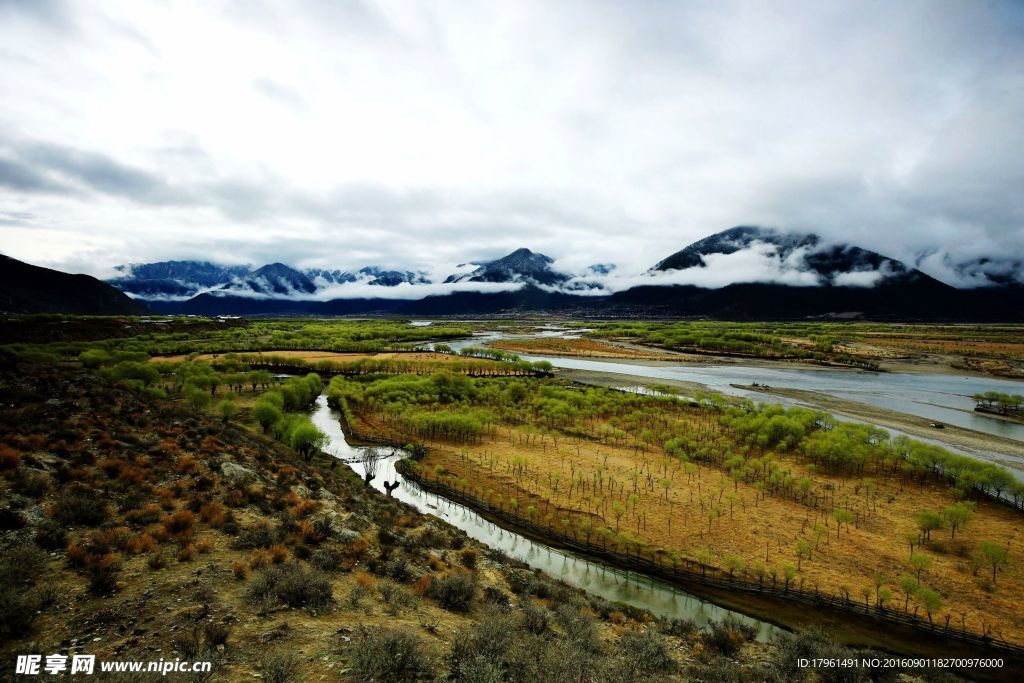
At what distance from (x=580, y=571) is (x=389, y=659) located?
65.8ft

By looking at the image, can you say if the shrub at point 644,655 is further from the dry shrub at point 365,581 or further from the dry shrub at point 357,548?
the dry shrub at point 357,548

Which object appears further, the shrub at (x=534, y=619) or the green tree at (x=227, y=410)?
the green tree at (x=227, y=410)

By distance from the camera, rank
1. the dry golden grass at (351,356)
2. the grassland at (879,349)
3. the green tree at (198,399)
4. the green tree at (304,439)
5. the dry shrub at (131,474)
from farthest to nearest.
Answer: the grassland at (879,349) < the dry golden grass at (351,356) < the green tree at (198,399) < the green tree at (304,439) < the dry shrub at (131,474)

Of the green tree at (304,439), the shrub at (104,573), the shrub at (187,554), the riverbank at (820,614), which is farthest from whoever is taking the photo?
the green tree at (304,439)

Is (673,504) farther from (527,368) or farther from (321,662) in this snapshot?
(527,368)

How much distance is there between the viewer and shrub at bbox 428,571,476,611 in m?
18.3

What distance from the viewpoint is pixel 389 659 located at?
12219 mm

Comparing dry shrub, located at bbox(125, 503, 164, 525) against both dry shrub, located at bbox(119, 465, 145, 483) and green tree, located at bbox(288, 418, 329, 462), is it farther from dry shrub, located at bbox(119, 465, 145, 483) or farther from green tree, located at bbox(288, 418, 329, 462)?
green tree, located at bbox(288, 418, 329, 462)

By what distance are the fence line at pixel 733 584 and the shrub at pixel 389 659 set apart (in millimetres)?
20378

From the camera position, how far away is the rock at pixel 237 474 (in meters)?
25.0

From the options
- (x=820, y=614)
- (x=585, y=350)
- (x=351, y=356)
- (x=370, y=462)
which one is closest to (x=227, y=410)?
(x=370, y=462)

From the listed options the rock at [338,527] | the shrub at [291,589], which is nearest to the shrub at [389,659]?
the shrub at [291,589]

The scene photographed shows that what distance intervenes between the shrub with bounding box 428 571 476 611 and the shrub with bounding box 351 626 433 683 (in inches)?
196

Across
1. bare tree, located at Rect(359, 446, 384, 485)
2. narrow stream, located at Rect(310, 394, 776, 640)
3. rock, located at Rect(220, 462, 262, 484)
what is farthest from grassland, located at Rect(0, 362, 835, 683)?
bare tree, located at Rect(359, 446, 384, 485)
